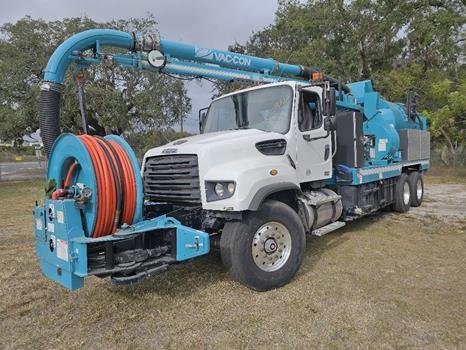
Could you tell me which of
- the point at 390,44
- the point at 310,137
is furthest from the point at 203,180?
the point at 390,44

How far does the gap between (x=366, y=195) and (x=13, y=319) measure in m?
6.09

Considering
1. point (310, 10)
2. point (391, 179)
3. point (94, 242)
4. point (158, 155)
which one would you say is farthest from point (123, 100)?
point (94, 242)

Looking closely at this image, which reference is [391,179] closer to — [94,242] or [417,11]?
[94,242]

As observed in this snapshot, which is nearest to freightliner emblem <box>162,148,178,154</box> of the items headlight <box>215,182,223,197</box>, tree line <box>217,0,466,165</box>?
headlight <box>215,182,223,197</box>

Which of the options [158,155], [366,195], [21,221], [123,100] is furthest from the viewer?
[123,100]

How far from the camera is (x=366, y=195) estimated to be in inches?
306

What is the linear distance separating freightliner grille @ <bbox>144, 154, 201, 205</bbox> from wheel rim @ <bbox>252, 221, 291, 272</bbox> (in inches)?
32.6

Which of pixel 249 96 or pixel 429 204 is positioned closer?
pixel 249 96

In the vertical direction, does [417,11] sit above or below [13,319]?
above

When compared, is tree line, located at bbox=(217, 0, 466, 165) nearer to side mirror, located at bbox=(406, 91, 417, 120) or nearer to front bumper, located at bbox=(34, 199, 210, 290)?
side mirror, located at bbox=(406, 91, 417, 120)

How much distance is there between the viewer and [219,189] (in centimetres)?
452

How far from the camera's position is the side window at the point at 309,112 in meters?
5.73

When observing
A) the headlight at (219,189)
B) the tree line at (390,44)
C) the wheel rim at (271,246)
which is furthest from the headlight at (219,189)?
the tree line at (390,44)

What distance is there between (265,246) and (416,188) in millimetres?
7336
